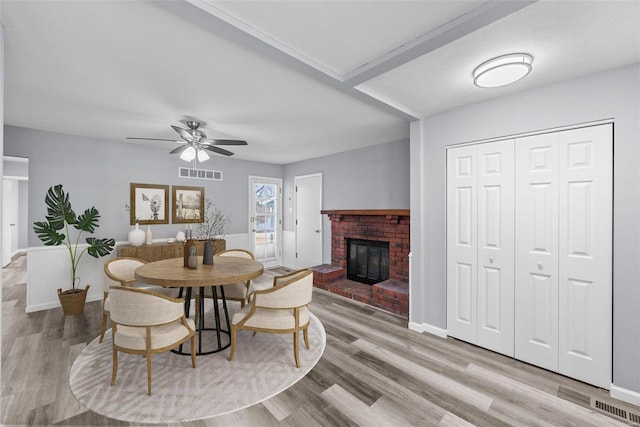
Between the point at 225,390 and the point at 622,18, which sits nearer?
the point at 622,18

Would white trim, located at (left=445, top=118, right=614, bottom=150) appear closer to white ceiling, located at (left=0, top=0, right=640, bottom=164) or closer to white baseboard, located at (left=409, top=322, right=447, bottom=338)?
white ceiling, located at (left=0, top=0, right=640, bottom=164)

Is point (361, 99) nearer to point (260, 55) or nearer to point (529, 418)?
point (260, 55)

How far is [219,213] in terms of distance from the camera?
5.50 meters

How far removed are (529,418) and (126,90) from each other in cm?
421

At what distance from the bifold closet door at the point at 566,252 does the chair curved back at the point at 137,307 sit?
10.2ft

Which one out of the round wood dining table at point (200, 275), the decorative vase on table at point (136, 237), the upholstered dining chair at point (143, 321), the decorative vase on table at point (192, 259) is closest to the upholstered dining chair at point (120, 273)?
the round wood dining table at point (200, 275)

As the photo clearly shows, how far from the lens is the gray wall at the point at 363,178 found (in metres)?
4.37

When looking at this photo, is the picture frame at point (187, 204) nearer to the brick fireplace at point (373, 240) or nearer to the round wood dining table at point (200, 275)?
the round wood dining table at point (200, 275)

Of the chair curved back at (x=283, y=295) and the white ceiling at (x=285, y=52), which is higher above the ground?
the white ceiling at (x=285, y=52)

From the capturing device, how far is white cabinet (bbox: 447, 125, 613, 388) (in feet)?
7.12

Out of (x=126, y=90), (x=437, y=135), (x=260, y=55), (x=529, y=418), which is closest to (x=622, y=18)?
(x=437, y=135)

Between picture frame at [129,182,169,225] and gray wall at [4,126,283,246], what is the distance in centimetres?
8

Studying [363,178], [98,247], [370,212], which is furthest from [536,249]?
[98,247]

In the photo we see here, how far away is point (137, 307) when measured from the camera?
79.0 inches
